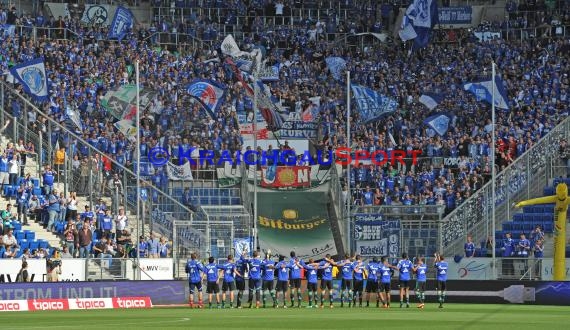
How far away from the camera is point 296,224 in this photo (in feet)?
232

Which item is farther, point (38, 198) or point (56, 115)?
point (56, 115)

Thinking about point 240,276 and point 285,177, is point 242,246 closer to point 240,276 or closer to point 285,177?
point 240,276

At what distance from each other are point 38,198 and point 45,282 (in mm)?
9013

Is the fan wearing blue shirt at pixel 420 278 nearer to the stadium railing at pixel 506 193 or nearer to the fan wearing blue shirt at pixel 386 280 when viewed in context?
the fan wearing blue shirt at pixel 386 280

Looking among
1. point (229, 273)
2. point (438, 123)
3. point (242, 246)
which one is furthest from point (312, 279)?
point (438, 123)

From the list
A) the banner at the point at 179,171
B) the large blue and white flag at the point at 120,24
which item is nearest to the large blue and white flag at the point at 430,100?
the banner at the point at 179,171

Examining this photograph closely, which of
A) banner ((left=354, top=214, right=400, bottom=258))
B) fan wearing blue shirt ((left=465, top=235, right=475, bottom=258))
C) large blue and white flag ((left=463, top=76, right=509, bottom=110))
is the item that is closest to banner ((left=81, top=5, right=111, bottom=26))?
large blue and white flag ((left=463, top=76, right=509, bottom=110))

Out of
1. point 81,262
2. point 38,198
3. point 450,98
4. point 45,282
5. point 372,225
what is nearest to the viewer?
point 45,282

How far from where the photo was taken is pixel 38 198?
59.5 m

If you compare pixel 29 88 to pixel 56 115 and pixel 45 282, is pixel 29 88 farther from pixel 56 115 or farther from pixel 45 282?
pixel 45 282

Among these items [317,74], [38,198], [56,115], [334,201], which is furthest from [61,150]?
[317,74]

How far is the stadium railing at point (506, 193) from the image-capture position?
6581 centimetres

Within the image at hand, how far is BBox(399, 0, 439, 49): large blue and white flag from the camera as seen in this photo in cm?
8262
